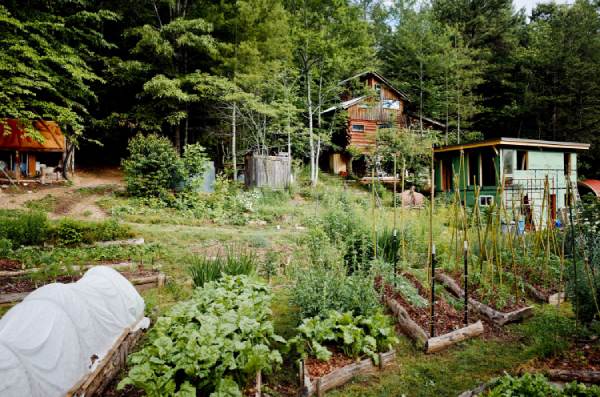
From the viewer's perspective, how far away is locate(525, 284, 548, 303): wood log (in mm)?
5961

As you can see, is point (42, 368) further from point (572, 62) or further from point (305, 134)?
point (572, 62)

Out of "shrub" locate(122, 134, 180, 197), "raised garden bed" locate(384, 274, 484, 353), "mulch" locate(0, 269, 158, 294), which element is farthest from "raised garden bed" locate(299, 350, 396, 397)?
"shrub" locate(122, 134, 180, 197)

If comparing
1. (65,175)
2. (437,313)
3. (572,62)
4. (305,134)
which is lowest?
(437,313)

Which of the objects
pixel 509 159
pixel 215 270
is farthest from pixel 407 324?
pixel 509 159

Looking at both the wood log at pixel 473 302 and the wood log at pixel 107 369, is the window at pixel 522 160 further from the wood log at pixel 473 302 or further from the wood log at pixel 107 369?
the wood log at pixel 107 369

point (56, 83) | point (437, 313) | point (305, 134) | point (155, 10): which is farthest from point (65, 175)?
point (437, 313)

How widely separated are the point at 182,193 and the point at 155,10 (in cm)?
1003

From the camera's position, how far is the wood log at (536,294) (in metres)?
5.96

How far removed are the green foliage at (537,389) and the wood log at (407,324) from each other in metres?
1.48

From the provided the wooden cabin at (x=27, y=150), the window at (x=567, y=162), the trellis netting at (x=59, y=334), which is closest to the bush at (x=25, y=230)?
the trellis netting at (x=59, y=334)

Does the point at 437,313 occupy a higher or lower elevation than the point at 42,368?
lower

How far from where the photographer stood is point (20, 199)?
11945 mm

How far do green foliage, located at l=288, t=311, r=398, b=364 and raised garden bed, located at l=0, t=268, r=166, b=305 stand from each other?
3.24 meters

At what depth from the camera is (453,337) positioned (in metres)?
4.52
